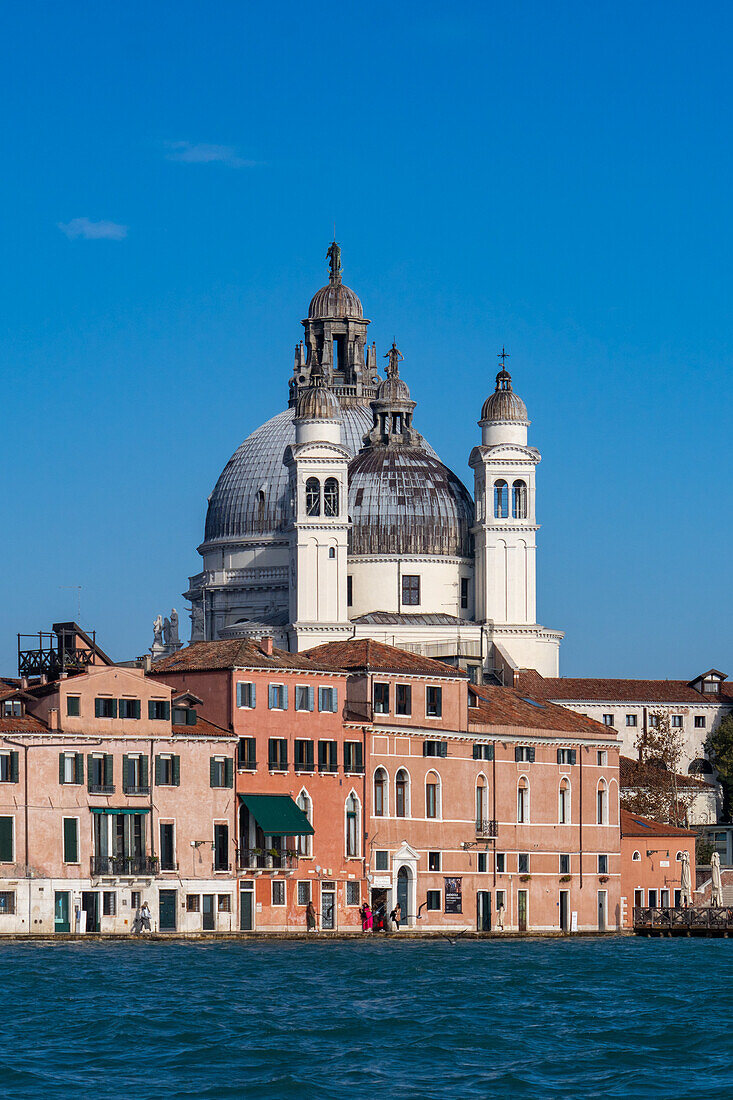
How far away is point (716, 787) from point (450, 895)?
33.3 metres

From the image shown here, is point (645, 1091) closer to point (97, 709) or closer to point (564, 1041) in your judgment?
point (564, 1041)

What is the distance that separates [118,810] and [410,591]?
43.8m

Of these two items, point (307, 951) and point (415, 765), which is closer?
point (307, 951)

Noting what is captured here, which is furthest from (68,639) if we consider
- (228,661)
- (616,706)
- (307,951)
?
(616,706)

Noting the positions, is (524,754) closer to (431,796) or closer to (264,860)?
(431,796)

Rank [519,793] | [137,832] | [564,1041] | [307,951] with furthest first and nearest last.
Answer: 1. [519,793]
2. [137,832]
3. [307,951]
4. [564,1041]

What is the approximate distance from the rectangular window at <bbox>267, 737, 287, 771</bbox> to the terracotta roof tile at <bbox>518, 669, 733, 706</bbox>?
3377cm

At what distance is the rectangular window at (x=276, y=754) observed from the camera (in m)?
72.9

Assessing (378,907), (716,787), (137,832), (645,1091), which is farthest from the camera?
(716,787)

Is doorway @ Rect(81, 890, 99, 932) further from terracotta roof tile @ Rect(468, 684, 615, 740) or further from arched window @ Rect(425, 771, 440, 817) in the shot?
terracotta roof tile @ Rect(468, 684, 615, 740)

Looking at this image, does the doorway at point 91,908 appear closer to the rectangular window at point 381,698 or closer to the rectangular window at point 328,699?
the rectangular window at point 328,699

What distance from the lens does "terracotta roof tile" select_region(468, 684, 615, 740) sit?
3162 inches

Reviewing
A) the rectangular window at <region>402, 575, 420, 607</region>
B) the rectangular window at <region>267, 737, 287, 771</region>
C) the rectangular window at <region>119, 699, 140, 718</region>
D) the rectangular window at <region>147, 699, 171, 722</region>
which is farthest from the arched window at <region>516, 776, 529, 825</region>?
the rectangular window at <region>402, 575, 420, 607</region>

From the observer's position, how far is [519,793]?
263ft
